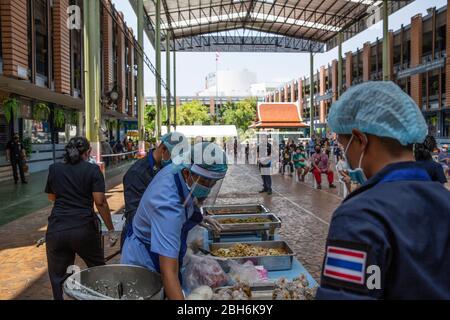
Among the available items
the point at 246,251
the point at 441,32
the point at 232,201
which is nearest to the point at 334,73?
the point at 441,32

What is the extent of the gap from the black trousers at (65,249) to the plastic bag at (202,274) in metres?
1.43

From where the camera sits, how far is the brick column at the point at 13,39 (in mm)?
13391

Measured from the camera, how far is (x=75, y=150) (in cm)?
400

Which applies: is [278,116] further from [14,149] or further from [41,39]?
[14,149]

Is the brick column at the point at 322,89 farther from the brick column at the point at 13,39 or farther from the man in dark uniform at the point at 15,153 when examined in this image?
the brick column at the point at 13,39

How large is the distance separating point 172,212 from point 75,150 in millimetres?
1984

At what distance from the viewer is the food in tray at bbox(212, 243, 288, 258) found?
456 cm

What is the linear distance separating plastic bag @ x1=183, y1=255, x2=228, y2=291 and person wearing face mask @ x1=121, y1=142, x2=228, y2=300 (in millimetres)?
157

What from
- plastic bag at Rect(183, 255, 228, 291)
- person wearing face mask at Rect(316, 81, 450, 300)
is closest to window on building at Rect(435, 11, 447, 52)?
plastic bag at Rect(183, 255, 228, 291)

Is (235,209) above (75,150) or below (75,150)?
below

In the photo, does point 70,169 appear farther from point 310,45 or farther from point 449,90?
point 310,45

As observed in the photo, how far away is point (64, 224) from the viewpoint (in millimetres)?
3826

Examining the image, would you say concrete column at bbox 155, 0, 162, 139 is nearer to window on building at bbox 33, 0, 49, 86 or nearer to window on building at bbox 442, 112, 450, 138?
window on building at bbox 33, 0, 49, 86
